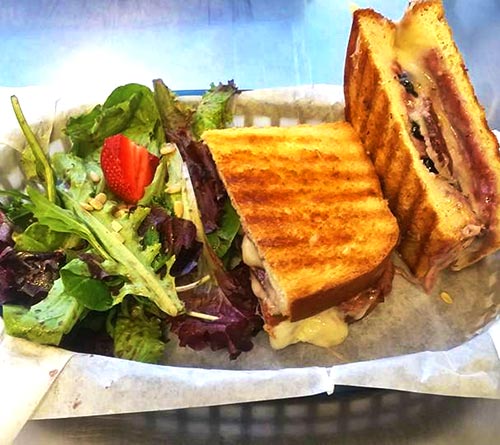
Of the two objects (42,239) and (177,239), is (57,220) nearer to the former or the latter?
(42,239)

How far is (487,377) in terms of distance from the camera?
1299 mm

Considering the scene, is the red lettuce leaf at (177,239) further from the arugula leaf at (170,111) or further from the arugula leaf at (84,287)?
the arugula leaf at (170,111)

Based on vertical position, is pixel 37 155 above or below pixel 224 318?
above

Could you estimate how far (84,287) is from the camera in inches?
55.5

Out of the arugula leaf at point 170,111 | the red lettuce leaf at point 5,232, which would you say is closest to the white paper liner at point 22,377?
the red lettuce leaf at point 5,232

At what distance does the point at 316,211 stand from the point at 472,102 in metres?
0.41

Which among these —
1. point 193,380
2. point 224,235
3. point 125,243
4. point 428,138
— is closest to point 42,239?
point 125,243

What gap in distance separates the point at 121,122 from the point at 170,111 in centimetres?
13

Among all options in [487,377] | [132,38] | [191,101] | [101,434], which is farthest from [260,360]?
[132,38]

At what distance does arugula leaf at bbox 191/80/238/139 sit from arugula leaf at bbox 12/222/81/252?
40cm

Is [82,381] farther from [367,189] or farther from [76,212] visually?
[367,189]

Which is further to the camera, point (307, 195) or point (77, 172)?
point (77, 172)

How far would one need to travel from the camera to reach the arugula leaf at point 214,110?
5.84 ft

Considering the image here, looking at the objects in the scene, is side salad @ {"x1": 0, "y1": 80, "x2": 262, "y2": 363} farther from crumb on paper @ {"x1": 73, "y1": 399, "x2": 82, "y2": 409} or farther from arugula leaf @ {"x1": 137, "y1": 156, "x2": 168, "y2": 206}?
crumb on paper @ {"x1": 73, "y1": 399, "x2": 82, "y2": 409}
